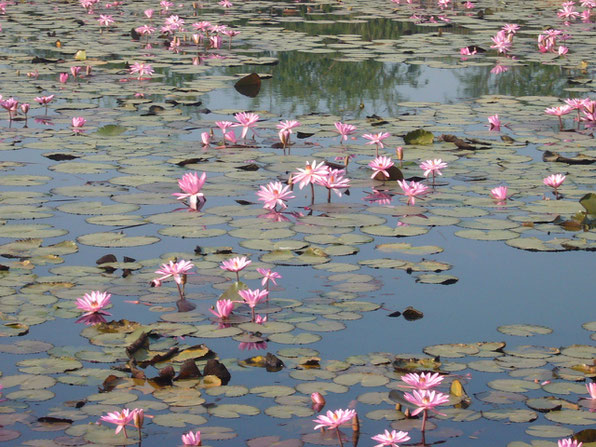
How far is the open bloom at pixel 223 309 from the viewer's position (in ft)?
10.3

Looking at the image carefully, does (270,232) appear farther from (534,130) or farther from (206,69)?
(206,69)

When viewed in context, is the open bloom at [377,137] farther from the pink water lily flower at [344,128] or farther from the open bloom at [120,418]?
the open bloom at [120,418]

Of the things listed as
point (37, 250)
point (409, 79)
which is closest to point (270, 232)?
point (37, 250)

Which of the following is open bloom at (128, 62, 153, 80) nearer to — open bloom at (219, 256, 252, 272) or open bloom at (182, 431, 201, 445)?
open bloom at (219, 256, 252, 272)

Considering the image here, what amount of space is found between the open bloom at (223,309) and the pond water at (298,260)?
4 cm

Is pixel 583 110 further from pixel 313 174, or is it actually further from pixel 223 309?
pixel 223 309

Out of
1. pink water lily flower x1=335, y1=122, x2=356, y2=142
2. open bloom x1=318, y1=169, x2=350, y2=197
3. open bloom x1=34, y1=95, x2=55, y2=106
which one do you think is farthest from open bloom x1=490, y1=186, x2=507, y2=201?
open bloom x1=34, y1=95, x2=55, y2=106

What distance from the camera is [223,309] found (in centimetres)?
315

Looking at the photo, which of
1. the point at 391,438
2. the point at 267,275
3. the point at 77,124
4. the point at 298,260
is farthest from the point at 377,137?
the point at 391,438

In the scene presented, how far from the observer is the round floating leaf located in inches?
123

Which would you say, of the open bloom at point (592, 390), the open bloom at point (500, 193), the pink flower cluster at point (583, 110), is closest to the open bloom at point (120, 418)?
the open bloom at point (592, 390)

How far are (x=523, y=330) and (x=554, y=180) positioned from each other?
161cm

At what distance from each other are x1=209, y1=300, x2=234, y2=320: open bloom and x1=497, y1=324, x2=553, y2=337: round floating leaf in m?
0.88

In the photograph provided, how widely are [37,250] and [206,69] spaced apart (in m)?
4.62
